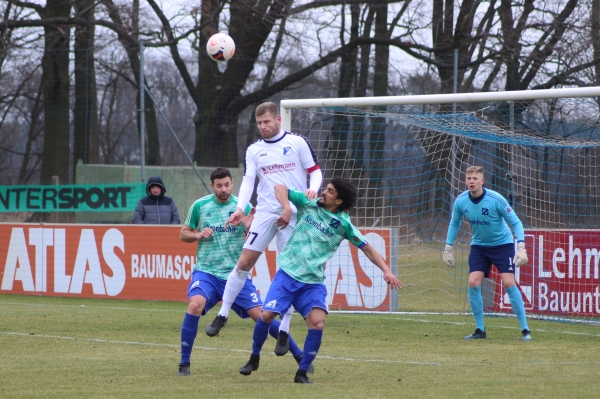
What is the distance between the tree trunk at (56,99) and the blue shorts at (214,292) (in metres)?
15.7

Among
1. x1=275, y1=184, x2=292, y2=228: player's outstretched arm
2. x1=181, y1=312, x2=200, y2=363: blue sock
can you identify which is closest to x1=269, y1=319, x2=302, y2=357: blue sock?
x1=181, y1=312, x2=200, y2=363: blue sock

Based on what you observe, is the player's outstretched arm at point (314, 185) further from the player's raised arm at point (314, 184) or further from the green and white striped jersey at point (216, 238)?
the green and white striped jersey at point (216, 238)

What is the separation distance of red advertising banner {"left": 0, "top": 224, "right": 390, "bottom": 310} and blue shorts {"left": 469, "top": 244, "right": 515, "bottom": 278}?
312 cm

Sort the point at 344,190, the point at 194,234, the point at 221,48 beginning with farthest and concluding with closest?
1. the point at 221,48
2. the point at 194,234
3. the point at 344,190

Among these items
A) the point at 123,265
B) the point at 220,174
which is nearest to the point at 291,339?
the point at 220,174

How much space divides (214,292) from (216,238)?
49 cm

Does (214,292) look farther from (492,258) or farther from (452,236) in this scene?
(492,258)

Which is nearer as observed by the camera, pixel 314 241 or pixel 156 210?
pixel 314 241

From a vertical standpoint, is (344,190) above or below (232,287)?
above

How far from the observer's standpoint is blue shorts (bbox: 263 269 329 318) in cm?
695

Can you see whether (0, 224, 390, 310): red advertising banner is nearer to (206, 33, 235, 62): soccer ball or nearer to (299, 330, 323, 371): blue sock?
(206, 33, 235, 62): soccer ball

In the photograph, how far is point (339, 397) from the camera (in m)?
6.12

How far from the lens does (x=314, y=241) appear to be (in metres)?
7.06

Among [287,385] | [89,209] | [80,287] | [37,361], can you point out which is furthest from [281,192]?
[89,209]
